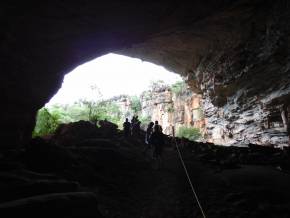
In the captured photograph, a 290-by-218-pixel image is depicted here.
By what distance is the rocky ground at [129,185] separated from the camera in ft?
16.5

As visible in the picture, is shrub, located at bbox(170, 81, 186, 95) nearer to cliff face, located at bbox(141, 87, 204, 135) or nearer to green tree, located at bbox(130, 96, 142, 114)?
cliff face, located at bbox(141, 87, 204, 135)

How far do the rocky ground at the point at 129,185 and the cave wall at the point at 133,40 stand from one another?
388 centimetres

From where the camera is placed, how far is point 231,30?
56.5ft

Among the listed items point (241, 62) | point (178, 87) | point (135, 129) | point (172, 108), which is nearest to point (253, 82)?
point (241, 62)

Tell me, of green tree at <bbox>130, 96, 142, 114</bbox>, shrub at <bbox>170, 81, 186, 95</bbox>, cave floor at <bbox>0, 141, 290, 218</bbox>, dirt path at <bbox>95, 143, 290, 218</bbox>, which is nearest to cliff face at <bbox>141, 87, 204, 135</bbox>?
shrub at <bbox>170, 81, 186, 95</bbox>

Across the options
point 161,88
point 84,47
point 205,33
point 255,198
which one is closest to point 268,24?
point 205,33

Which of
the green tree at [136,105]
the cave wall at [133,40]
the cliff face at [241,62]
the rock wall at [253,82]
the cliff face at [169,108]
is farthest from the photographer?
the green tree at [136,105]

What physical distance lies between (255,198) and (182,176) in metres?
3.33

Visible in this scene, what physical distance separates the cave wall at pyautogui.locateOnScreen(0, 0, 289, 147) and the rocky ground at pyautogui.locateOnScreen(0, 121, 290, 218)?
388 centimetres

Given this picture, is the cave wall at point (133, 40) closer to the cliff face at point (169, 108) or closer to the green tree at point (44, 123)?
the green tree at point (44, 123)

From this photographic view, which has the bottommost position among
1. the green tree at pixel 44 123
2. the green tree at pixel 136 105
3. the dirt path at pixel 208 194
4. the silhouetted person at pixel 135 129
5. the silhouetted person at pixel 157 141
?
the dirt path at pixel 208 194

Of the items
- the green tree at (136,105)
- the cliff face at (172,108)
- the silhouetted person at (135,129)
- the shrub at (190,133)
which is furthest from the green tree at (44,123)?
the green tree at (136,105)

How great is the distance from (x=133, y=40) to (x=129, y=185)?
29.0 feet

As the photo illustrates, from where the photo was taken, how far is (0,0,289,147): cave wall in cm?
1087
